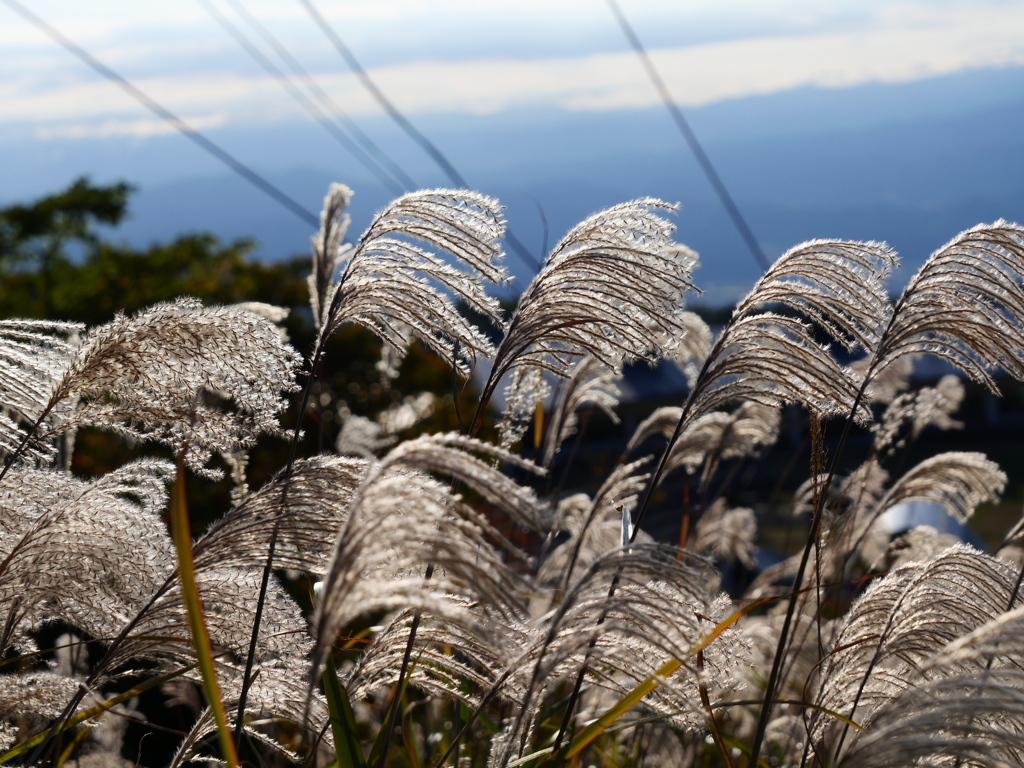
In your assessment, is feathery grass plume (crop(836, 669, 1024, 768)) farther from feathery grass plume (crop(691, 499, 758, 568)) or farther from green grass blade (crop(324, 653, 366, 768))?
feathery grass plume (crop(691, 499, 758, 568))

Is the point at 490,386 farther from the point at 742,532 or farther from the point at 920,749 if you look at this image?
the point at 742,532

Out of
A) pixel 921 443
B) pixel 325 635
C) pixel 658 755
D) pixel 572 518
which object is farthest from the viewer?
pixel 921 443

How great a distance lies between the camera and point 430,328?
6.27 ft

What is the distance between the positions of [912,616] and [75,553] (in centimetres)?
176

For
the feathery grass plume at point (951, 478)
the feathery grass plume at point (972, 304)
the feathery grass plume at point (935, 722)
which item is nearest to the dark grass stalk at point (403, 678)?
the feathery grass plume at point (935, 722)

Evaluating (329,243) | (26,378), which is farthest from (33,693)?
(329,243)

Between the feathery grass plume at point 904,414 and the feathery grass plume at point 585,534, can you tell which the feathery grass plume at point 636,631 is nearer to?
the feathery grass plume at point 585,534

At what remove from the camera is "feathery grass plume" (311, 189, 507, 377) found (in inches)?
72.8

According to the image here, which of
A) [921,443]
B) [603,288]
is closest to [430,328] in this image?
[603,288]

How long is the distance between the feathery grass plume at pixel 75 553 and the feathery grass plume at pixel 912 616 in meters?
1.47

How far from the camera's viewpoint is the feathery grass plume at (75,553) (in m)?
1.68

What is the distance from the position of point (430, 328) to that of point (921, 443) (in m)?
40.3

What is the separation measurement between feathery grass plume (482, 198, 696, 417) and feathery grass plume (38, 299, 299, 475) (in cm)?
48

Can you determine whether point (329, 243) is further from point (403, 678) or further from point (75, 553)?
point (403, 678)
